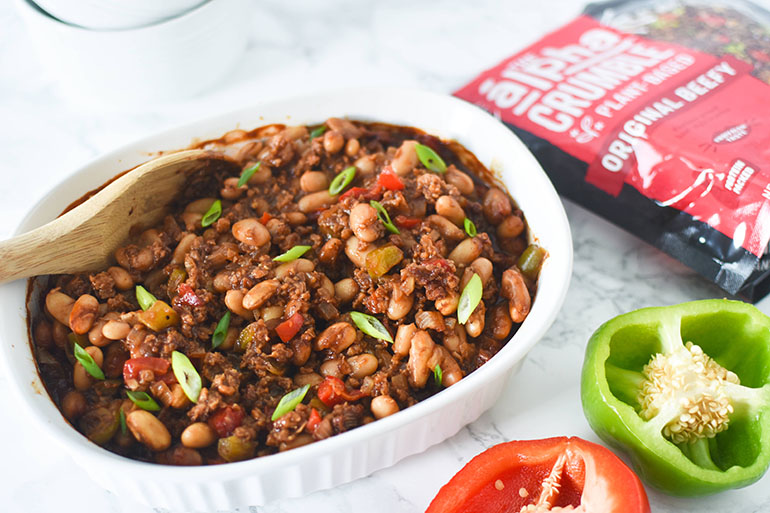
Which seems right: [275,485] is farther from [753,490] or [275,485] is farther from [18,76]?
[18,76]

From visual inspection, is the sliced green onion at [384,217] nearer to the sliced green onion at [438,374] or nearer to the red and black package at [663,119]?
the sliced green onion at [438,374]

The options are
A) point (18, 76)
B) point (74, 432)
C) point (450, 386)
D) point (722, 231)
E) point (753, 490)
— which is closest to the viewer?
point (74, 432)

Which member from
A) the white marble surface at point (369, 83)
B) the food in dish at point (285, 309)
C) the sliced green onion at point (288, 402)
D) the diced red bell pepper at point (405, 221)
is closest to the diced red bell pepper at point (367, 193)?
the food in dish at point (285, 309)

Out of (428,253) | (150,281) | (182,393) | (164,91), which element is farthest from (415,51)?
(182,393)

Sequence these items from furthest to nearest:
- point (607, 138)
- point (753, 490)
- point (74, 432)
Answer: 1. point (607, 138)
2. point (753, 490)
3. point (74, 432)

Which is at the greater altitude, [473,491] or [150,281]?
[150,281]

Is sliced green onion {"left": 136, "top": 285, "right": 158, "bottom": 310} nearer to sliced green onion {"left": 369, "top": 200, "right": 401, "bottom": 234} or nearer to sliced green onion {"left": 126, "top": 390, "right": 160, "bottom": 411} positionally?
sliced green onion {"left": 126, "top": 390, "right": 160, "bottom": 411}

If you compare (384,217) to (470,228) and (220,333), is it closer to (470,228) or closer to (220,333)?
(470,228)
